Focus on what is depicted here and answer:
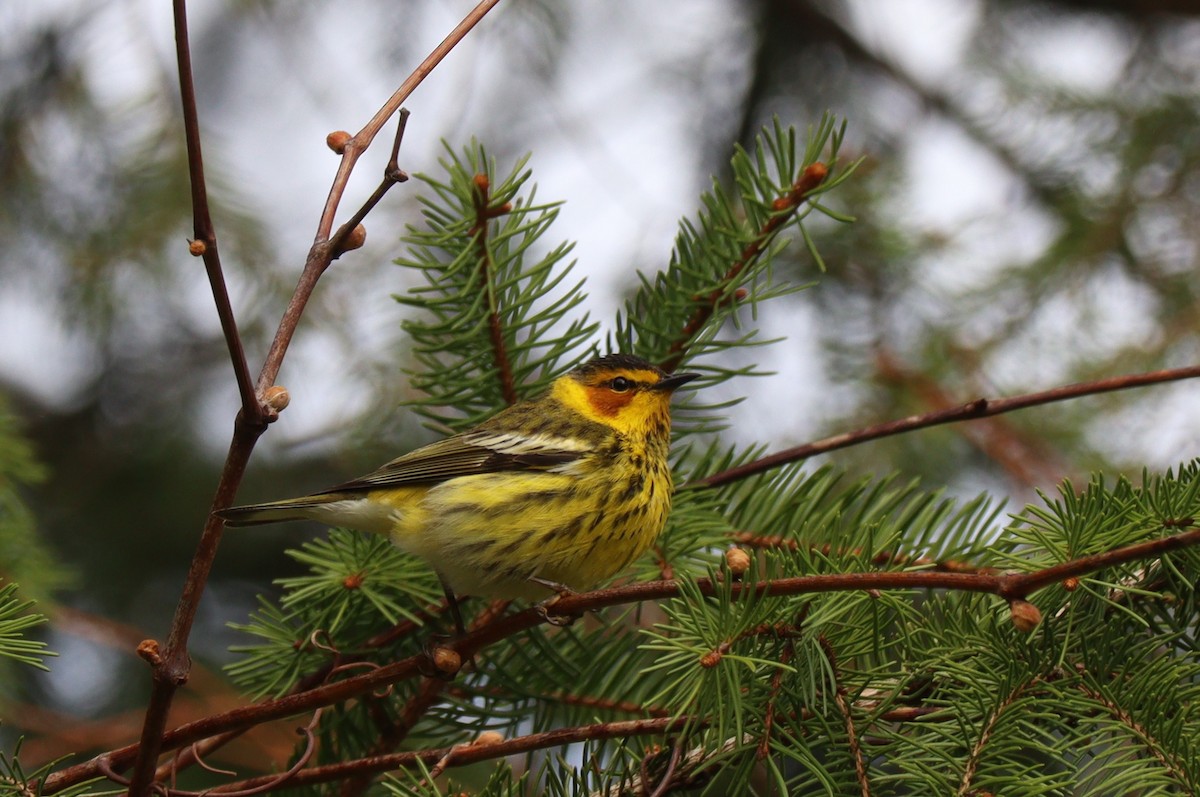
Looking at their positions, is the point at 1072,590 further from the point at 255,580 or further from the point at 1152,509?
the point at 255,580

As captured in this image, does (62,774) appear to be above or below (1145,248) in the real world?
below

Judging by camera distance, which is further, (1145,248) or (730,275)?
(1145,248)

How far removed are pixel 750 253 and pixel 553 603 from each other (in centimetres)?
86

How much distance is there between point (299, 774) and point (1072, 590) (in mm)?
1126

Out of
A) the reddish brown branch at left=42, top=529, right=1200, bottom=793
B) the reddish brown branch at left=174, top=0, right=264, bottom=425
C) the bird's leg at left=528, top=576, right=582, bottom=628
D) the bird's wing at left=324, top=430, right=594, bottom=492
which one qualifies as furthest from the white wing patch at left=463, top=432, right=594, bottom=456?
the reddish brown branch at left=174, top=0, right=264, bottom=425

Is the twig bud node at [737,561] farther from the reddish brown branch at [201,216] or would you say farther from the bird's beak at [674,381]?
the bird's beak at [674,381]

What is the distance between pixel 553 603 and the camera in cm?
170

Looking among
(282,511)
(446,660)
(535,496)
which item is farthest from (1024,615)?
(282,511)

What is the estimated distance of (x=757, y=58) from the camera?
4574 mm

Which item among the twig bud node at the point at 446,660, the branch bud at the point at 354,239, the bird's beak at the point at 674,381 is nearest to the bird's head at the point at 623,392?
the bird's beak at the point at 674,381

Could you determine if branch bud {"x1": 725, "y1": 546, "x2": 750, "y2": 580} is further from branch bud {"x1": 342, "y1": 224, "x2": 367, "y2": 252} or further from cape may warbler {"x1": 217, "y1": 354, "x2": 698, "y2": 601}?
cape may warbler {"x1": 217, "y1": 354, "x2": 698, "y2": 601}

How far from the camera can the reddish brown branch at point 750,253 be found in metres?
1.96

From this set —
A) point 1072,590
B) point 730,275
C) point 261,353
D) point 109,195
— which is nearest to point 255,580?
point 261,353

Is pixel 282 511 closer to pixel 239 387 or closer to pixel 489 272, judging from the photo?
pixel 489 272
